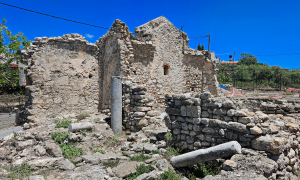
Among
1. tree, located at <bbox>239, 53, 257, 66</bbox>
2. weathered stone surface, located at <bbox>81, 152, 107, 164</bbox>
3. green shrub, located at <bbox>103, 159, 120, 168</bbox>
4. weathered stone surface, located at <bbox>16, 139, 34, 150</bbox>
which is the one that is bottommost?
green shrub, located at <bbox>103, 159, 120, 168</bbox>

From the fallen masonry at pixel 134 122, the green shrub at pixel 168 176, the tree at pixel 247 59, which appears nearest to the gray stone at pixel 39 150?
the fallen masonry at pixel 134 122

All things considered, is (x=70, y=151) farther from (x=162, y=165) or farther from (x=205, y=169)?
(x=205, y=169)

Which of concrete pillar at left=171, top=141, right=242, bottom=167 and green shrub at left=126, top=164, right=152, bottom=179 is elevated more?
concrete pillar at left=171, top=141, right=242, bottom=167

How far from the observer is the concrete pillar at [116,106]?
293 inches

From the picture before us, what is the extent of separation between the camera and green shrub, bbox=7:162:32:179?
4270 mm

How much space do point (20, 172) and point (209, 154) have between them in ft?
15.2

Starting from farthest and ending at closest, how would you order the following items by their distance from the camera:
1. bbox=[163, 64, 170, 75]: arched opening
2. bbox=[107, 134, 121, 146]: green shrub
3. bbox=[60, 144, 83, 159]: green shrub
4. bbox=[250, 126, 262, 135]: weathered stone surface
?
bbox=[163, 64, 170, 75]: arched opening
bbox=[107, 134, 121, 146]: green shrub
bbox=[60, 144, 83, 159]: green shrub
bbox=[250, 126, 262, 135]: weathered stone surface

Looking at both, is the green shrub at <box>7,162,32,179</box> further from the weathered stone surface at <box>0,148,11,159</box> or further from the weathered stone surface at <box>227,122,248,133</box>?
the weathered stone surface at <box>227,122,248,133</box>

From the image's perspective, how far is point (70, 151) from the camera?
566cm

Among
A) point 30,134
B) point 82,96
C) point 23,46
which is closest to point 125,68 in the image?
point 82,96

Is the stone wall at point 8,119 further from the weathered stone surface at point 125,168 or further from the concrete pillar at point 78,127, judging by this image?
the weathered stone surface at point 125,168

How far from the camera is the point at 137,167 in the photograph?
4676mm

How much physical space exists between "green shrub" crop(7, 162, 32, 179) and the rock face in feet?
17.6

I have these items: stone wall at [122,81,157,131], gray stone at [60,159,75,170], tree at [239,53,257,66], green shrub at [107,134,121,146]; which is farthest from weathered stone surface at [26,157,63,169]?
tree at [239,53,257,66]
